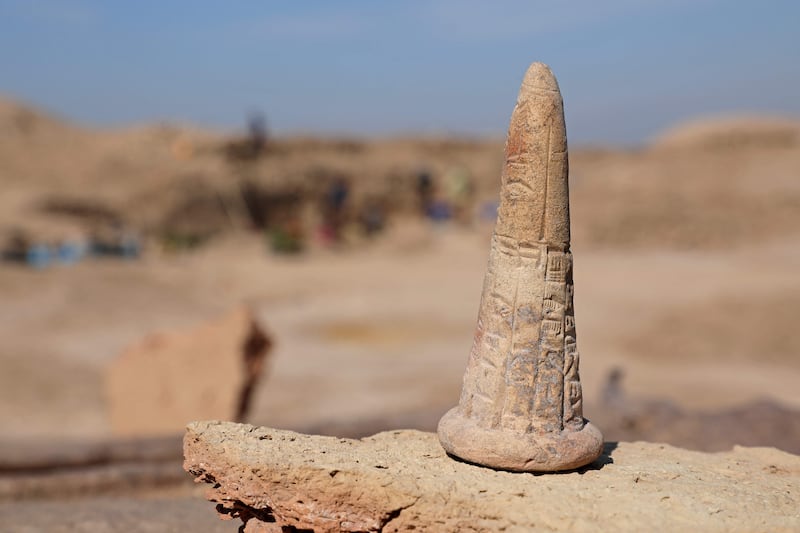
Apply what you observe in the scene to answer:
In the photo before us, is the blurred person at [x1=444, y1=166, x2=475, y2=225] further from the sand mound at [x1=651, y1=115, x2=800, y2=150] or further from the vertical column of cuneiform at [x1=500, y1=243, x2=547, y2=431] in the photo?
the vertical column of cuneiform at [x1=500, y1=243, x2=547, y2=431]

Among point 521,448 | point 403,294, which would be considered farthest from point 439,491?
point 403,294

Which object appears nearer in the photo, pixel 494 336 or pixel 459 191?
pixel 494 336

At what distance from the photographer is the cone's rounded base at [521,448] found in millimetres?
3287

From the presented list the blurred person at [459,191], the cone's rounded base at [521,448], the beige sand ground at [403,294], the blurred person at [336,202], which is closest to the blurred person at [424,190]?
the blurred person at [459,191]

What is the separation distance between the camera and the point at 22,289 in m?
16.1

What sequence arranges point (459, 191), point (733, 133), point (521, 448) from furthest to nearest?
1. point (733, 133)
2. point (459, 191)
3. point (521, 448)

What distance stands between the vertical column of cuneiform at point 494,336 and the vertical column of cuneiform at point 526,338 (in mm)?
25

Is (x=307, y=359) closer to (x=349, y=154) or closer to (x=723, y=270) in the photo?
(x=723, y=270)

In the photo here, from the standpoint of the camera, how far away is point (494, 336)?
11.3ft

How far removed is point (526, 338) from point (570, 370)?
10.7 inches

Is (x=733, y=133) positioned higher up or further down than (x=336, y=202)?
higher up

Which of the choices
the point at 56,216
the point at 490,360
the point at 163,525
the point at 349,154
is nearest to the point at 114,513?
the point at 163,525

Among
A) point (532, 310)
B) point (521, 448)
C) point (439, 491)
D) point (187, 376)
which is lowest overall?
point (187, 376)

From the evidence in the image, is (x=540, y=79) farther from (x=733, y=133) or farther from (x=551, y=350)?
(x=733, y=133)
